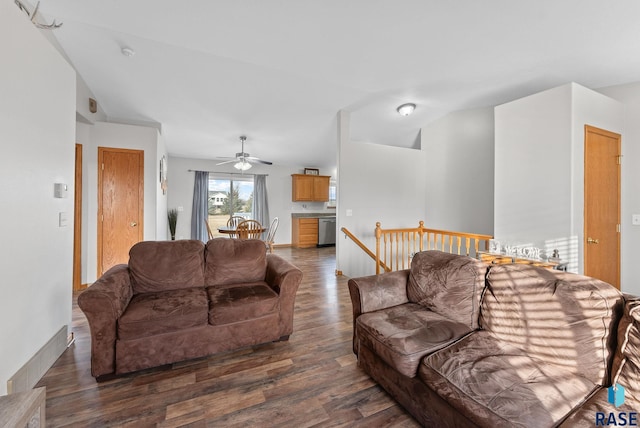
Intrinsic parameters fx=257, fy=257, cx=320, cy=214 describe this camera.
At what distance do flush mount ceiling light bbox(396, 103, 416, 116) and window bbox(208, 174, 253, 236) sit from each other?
14.9ft

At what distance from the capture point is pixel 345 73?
10.9ft

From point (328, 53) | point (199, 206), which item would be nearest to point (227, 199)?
point (199, 206)

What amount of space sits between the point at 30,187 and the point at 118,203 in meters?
2.40

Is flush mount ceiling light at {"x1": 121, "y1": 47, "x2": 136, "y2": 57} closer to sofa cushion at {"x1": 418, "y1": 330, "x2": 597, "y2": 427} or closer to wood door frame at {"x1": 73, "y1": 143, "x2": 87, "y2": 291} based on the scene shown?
wood door frame at {"x1": 73, "y1": 143, "x2": 87, "y2": 291}

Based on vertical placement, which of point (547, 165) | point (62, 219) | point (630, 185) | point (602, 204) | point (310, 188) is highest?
point (310, 188)

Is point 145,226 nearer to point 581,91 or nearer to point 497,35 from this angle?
point 497,35

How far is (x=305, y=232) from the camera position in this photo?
24.8 ft

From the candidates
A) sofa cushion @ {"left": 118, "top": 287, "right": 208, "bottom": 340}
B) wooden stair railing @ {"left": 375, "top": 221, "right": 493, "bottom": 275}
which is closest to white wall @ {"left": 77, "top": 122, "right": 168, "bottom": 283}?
sofa cushion @ {"left": 118, "top": 287, "right": 208, "bottom": 340}

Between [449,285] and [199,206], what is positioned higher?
[199,206]

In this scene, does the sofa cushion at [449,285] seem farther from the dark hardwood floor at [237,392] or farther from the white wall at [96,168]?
the white wall at [96,168]

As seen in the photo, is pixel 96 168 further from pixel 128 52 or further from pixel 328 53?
pixel 328 53

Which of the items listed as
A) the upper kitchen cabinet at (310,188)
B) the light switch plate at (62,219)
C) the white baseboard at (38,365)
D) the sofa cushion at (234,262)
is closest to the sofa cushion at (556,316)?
the sofa cushion at (234,262)

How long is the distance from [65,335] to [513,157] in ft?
16.3

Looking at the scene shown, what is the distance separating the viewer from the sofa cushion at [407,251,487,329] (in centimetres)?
177
